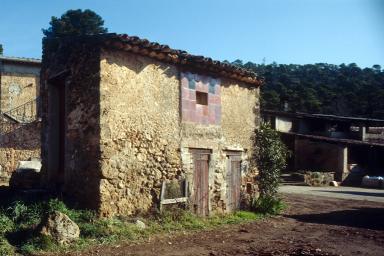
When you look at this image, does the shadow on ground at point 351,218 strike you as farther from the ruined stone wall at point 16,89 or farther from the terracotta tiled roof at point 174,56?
the ruined stone wall at point 16,89

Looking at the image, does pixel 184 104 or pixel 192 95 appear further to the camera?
pixel 192 95

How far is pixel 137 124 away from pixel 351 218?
7423 mm

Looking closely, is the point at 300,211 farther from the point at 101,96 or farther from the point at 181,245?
the point at 101,96

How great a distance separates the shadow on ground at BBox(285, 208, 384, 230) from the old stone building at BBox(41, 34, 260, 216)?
7.23ft

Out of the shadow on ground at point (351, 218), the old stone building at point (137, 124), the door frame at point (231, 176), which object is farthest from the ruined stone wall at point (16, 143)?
the shadow on ground at point (351, 218)

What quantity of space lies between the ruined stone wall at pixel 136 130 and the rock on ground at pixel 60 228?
1.10 meters

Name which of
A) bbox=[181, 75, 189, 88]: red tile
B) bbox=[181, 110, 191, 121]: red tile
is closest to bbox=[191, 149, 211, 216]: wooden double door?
bbox=[181, 110, 191, 121]: red tile

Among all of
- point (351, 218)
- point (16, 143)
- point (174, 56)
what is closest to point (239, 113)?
point (174, 56)

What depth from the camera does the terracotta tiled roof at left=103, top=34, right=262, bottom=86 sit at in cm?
912

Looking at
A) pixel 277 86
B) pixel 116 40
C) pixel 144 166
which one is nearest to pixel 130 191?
pixel 144 166

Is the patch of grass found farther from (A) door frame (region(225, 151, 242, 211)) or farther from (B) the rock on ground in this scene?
(A) door frame (region(225, 151, 242, 211))

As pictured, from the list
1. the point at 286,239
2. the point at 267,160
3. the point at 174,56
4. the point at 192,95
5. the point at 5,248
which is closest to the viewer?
the point at 5,248

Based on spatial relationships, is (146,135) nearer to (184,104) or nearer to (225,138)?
(184,104)

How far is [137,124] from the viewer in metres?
9.66
